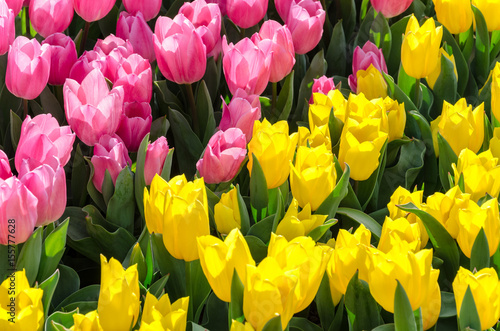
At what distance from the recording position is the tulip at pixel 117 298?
79 centimetres

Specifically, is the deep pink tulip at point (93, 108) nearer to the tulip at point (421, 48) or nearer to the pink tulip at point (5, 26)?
the pink tulip at point (5, 26)

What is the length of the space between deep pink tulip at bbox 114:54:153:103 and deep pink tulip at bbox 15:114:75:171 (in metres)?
0.25

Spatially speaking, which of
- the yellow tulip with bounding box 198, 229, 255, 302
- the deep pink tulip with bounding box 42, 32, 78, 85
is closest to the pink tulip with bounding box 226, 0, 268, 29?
the deep pink tulip with bounding box 42, 32, 78, 85

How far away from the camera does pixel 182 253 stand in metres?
0.90

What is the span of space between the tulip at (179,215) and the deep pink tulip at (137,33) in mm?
661

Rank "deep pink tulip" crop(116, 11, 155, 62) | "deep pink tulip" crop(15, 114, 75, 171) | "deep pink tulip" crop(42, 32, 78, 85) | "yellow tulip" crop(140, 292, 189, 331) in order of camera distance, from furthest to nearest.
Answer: "deep pink tulip" crop(116, 11, 155, 62) → "deep pink tulip" crop(42, 32, 78, 85) → "deep pink tulip" crop(15, 114, 75, 171) → "yellow tulip" crop(140, 292, 189, 331)

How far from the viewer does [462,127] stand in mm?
1188

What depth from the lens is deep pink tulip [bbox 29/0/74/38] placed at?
142 cm

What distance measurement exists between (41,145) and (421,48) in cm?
75

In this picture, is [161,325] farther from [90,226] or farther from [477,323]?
[90,226]

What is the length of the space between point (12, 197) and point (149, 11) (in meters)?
0.77

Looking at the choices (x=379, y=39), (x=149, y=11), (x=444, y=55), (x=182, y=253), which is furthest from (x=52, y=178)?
(x=379, y=39)

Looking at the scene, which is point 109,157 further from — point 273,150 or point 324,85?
point 324,85

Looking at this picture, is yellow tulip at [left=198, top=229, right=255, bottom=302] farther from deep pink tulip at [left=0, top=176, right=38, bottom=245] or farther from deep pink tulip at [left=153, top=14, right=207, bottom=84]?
deep pink tulip at [left=153, top=14, right=207, bottom=84]
